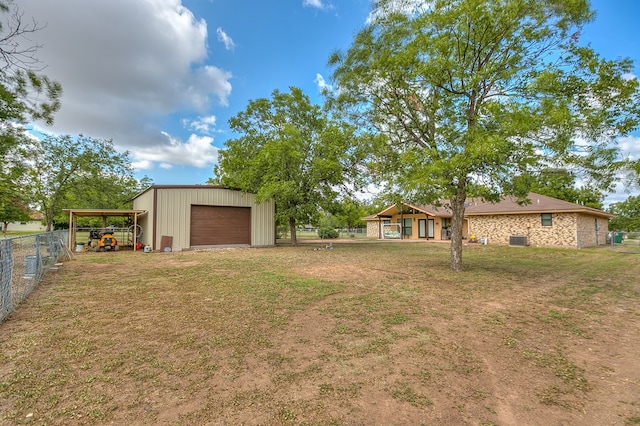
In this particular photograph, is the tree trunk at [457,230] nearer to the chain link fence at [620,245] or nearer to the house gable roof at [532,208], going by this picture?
the house gable roof at [532,208]

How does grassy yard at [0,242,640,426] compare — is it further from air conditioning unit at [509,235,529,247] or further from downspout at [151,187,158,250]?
air conditioning unit at [509,235,529,247]

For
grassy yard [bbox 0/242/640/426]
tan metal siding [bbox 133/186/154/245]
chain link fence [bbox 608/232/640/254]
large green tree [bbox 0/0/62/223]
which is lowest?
grassy yard [bbox 0/242/640/426]

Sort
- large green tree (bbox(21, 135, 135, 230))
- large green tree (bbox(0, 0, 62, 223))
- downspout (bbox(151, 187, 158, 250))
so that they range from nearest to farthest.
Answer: large green tree (bbox(0, 0, 62, 223)), downspout (bbox(151, 187, 158, 250)), large green tree (bbox(21, 135, 135, 230))

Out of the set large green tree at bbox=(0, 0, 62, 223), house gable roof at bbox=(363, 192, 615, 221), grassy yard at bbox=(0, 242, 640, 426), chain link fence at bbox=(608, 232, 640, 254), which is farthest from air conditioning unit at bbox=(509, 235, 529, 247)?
large green tree at bbox=(0, 0, 62, 223)

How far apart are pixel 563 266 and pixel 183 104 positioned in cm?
1813

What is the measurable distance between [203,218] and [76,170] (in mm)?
10673

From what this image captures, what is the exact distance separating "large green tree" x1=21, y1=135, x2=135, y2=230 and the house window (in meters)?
23.7

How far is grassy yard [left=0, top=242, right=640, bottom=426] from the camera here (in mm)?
2322

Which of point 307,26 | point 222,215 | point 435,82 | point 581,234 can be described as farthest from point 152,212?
point 581,234

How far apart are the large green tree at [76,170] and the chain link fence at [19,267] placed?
12.5 meters

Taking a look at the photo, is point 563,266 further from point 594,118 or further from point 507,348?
point 507,348

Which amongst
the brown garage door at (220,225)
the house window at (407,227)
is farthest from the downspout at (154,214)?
the house window at (407,227)

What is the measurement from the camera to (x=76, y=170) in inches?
761

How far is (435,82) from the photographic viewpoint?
8.07 m
